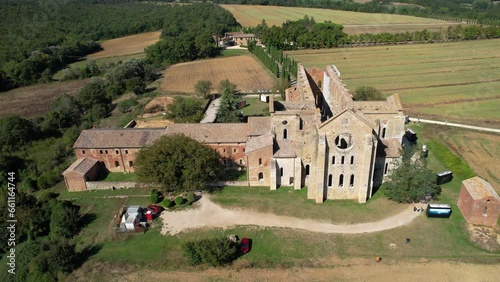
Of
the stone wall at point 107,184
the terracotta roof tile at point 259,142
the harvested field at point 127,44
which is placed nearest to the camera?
the terracotta roof tile at point 259,142

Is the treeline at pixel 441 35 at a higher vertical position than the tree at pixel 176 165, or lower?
higher

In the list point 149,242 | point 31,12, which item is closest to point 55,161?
point 149,242

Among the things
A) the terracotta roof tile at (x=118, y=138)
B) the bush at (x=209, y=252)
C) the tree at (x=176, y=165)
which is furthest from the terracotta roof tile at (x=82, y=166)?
the bush at (x=209, y=252)

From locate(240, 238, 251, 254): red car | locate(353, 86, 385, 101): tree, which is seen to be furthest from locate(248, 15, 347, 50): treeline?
locate(240, 238, 251, 254): red car

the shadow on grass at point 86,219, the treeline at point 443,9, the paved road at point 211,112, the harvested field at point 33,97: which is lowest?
the shadow on grass at point 86,219

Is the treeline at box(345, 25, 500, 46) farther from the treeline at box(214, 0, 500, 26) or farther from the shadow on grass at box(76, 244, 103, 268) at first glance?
the shadow on grass at box(76, 244, 103, 268)

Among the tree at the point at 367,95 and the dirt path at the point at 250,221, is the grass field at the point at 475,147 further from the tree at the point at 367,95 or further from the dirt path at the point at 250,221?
the dirt path at the point at 250,221

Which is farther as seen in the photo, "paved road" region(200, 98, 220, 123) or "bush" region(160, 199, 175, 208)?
"paved road" region(200, 98, 220, 123)
